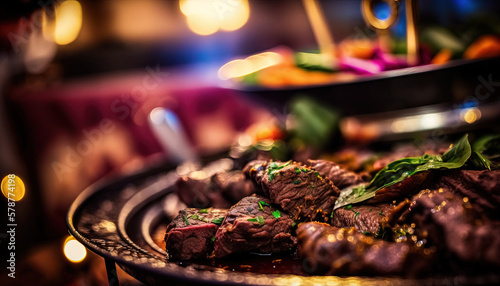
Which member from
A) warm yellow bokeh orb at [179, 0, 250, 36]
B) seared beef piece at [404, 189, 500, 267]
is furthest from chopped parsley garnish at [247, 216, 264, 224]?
warm yellow bokeh orb at [179, 0, 250, 36]

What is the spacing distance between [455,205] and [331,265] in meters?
0.44

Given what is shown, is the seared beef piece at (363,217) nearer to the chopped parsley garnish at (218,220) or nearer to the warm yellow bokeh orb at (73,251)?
the chopped parsley garnish at (218,220)

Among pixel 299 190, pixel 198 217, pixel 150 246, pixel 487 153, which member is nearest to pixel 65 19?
pixel 150 246

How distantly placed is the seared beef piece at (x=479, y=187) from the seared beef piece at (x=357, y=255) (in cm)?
28

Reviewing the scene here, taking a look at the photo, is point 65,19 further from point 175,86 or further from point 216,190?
point 216,190

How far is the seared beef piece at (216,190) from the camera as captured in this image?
71.7 inches

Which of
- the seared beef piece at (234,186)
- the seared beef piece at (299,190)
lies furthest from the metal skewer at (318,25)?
the seared beef piece at (299,190)

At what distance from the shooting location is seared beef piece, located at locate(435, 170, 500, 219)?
1310 mm

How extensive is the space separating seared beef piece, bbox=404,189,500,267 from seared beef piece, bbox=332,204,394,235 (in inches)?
3.6

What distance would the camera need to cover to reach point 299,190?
1.57m

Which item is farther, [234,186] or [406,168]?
[234,186]

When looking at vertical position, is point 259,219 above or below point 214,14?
below

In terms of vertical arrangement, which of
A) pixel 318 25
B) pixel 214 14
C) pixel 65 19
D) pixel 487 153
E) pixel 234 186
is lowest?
pixel 487 153

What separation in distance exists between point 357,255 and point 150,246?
0.93 meters
